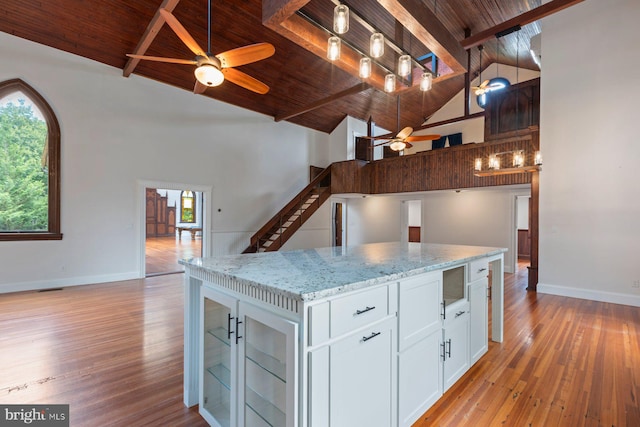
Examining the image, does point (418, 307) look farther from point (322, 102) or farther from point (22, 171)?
point (22, 171)

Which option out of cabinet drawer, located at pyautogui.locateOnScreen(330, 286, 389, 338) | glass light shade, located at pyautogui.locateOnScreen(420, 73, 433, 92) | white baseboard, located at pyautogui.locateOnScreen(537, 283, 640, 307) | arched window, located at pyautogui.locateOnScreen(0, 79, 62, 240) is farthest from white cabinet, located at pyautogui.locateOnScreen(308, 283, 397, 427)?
arched window, located at pyautogui.locateOnScreen(0, 79, 62, 240)

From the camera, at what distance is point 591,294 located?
15.8 ft

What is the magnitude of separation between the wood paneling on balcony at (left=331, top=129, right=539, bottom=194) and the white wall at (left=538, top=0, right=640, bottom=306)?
570mm

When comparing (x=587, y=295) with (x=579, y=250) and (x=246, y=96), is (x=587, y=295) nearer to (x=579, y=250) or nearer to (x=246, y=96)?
(x=579, y=250)

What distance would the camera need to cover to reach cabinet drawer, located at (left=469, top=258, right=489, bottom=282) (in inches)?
98.1

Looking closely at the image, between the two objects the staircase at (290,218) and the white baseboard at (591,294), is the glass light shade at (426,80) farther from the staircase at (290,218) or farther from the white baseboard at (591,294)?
the staircase at (290,218)

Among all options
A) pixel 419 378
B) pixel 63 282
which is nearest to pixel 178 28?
pixel 419 378

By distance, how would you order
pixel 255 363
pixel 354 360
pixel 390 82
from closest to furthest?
pixel 354 360 → pixel 255 363 → pixel 390 82

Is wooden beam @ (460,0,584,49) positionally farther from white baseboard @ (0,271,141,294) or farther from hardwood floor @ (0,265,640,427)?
white baseboard @ (0,271,141,294)

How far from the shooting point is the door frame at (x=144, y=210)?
598 centimetres

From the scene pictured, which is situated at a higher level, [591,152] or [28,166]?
[591,152]

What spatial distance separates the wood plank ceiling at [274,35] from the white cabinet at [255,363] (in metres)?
1.94

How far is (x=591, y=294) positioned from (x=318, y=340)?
5846mm

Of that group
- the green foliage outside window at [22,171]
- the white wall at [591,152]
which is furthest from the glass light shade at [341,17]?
the green foliage outside window at [22,171]
